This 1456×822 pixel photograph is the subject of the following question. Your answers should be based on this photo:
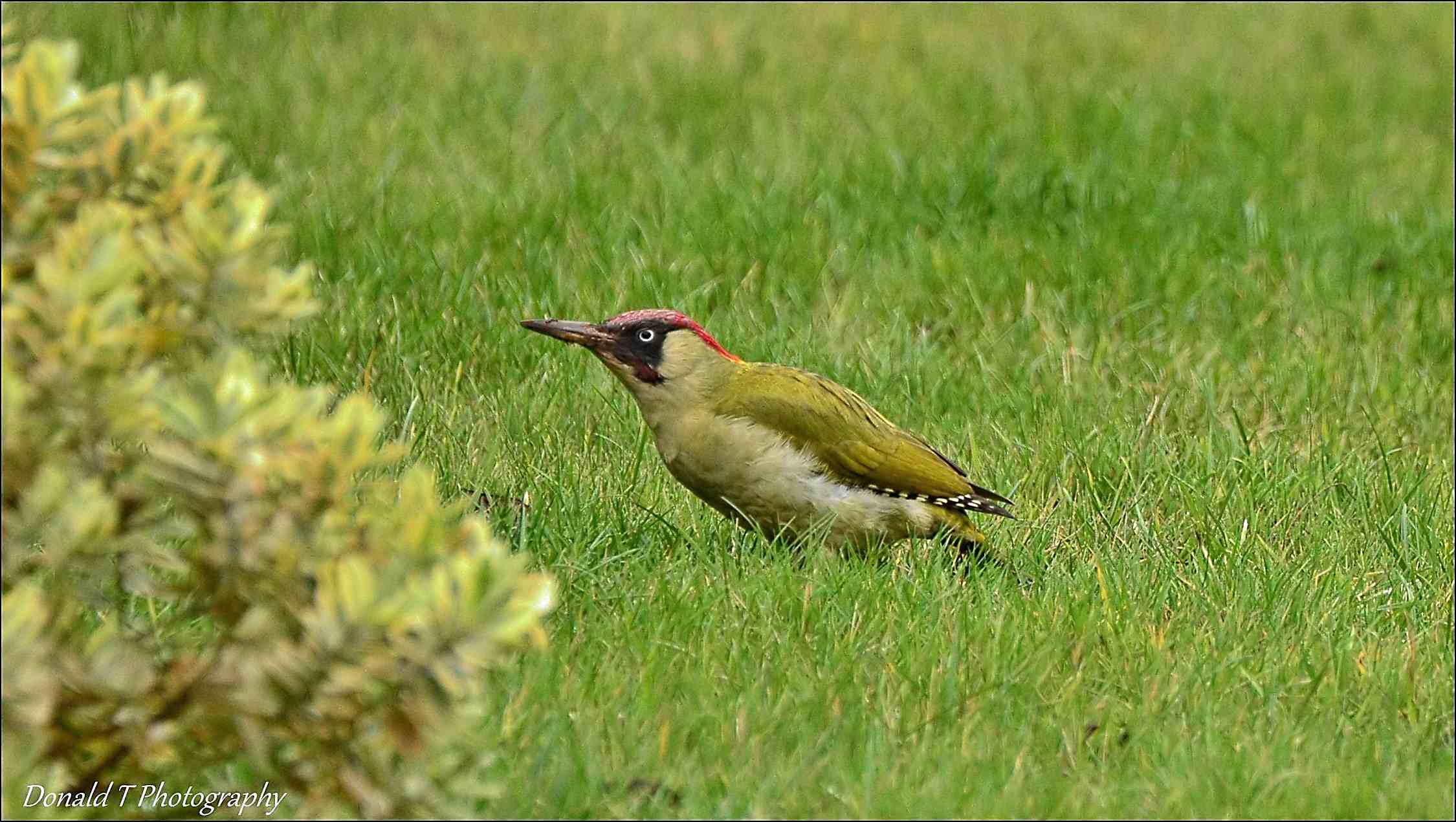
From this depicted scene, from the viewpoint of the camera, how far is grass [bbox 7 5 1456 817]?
3.83 m

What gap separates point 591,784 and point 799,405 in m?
1.85

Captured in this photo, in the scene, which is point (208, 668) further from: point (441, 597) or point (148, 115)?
point (148, 115)

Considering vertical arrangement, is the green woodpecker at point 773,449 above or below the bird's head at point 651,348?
below

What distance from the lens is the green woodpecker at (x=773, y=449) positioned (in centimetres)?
498

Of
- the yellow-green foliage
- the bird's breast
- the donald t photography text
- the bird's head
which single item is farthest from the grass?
the yellow-green foliage

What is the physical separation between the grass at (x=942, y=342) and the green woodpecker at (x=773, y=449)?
0.53 ft

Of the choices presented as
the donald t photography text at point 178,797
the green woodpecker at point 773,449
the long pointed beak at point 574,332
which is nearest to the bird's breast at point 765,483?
the green woodpecker at point 773,449

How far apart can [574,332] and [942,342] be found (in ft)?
7.12

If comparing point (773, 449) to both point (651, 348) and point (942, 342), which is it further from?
point (942, 342)

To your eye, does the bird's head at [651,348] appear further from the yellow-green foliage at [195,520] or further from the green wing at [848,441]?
the yellow-green foliage at [195,520]

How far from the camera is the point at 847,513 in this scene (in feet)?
16.7

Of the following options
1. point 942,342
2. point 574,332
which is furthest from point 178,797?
point 942,342

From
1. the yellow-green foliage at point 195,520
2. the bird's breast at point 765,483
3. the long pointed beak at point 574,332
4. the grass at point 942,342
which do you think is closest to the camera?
the yellow-green foliage at point 195,520

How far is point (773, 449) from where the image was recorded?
5004 millimetres
